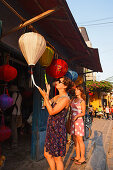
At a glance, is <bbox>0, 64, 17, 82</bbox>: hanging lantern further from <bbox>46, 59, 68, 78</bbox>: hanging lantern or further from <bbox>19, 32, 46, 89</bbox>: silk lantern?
<bbox>46, 59, 68, 78</bbox>: hanging lantern

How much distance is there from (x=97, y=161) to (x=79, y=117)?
4.48 ft

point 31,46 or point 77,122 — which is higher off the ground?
point 31,46

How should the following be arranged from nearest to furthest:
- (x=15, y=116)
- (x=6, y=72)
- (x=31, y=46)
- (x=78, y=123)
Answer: (x=31, y=46)
(x=6, y=72)
(x=78, y=123)
(x=15, y=116)

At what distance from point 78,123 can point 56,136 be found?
5.27 feet

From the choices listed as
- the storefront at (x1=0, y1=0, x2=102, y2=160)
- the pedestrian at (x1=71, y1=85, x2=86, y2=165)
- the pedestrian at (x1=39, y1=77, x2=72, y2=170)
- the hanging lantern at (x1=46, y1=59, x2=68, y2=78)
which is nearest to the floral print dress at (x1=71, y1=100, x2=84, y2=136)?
the pedestrian at (x1=71, y1=85, x2=86, y2=165)

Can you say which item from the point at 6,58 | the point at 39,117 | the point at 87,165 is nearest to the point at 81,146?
the point at 87,165

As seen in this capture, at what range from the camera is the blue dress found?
214cm

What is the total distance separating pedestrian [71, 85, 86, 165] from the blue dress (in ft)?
4.60

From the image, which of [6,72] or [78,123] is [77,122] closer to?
[78,123]

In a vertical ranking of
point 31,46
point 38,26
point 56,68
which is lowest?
point 56,68

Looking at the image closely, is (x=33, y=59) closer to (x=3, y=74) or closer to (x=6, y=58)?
(x=3, y=74)

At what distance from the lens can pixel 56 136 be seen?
85.2 inches

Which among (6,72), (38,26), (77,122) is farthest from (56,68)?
(77,122)

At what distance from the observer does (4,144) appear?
482 centimetres
